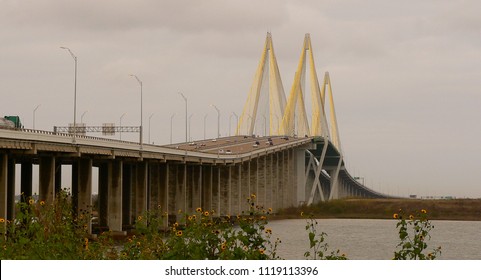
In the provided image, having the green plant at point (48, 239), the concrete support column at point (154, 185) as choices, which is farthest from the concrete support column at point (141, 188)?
the green plant at point (48, 239)

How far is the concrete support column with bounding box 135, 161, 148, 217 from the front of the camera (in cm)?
9500

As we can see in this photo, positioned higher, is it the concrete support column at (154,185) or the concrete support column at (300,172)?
the concrete support column at (300,172)

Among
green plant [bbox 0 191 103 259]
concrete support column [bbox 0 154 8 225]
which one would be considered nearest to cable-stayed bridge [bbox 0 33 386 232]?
concrete support column [bbox 0 154 8 225]

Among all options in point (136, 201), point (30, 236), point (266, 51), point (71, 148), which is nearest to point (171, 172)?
point (136, 201)

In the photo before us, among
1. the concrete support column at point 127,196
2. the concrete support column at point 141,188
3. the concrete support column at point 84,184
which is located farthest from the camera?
the concrete support column at point 127,196

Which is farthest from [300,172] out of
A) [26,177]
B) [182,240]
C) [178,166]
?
[182,240]

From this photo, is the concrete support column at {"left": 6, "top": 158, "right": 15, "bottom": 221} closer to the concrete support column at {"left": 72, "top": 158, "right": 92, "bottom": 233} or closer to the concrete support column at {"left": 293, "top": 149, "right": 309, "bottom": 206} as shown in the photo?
the concrete support column at {"left": 72, "top": 158, "right": 92, "bottom": 233}

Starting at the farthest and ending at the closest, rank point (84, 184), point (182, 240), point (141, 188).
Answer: point (141, 188) → point (84, 184) → point (182, 240)

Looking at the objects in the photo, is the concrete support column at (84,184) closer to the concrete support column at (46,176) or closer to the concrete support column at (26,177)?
Result: the concrete support column at (46,176)

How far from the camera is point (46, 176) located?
70125 millimetres

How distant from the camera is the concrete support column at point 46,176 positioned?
68.9m

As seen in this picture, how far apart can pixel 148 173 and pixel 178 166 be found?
6032 mm

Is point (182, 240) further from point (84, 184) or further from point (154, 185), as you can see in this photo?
point (154, 185)

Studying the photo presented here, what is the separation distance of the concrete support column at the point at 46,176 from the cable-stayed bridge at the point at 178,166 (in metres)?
0.07
